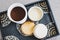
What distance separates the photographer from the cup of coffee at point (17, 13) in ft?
2.24

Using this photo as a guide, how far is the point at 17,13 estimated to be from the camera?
691 millimetres

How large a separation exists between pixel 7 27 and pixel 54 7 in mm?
236

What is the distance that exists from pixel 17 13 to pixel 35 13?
0.07 m

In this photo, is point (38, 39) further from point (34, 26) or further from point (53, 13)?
point (53, 13)

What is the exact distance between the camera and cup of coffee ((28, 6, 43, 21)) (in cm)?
71

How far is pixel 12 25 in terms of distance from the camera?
2.37 feet

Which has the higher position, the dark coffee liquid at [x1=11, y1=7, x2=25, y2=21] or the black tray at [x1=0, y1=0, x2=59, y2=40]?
the dark coffee liquid at [x1=11, y1=7, x2=25, y2=21]

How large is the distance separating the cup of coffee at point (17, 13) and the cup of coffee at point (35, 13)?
0.11ft

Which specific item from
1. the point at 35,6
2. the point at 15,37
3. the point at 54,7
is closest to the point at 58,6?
the point at 54,7

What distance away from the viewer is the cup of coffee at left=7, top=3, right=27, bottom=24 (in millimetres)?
683

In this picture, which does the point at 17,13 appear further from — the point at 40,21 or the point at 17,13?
the point at 40,21

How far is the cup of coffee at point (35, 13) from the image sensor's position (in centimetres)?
71

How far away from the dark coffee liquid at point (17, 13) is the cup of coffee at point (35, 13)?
0.03 metres

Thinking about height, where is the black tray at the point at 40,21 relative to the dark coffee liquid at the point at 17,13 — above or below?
below
